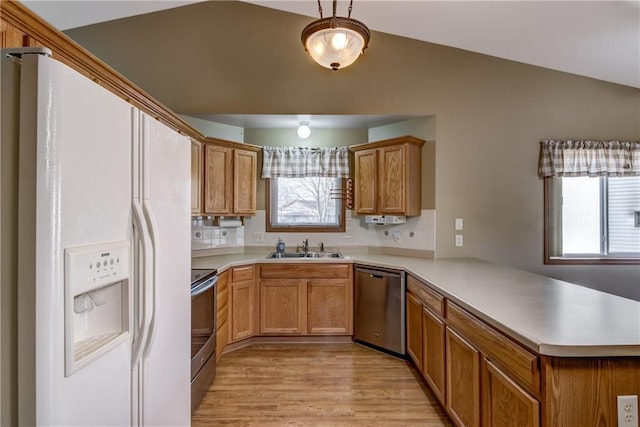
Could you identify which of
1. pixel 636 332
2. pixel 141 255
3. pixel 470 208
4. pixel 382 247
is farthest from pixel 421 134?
pixel 141 255

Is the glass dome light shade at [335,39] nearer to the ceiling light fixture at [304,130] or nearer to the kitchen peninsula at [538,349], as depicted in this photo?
the ceiling light fixture at [304,130]

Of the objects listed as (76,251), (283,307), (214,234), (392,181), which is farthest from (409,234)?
(76,251)

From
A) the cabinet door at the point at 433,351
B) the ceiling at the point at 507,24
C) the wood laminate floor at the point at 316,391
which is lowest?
Answer: the wood laminate floor at the point at 316,391

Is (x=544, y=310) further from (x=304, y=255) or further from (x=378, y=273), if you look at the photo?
(x=304, y=255)

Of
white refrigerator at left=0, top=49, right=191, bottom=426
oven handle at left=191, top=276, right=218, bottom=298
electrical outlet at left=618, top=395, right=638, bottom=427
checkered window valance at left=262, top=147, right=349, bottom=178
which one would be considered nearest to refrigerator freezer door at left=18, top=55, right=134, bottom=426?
white refrigerator at left=0, top=49, right=191, bottom=426

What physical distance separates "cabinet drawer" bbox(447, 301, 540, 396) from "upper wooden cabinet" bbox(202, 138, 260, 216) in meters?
2.39

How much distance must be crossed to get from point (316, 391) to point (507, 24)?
133 inches

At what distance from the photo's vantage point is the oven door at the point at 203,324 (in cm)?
212

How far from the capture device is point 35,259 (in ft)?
2.39

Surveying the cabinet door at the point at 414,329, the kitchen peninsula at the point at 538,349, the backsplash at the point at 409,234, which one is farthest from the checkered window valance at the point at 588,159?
the cabinet door at the point at 414,329

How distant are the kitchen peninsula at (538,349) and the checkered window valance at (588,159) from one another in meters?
1.64

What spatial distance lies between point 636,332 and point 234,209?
3.11 m

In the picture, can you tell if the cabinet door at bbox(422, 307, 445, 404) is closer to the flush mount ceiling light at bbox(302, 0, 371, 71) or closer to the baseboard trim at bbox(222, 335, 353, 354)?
the baseboard trim at bbox(222, 335, 353, 354)

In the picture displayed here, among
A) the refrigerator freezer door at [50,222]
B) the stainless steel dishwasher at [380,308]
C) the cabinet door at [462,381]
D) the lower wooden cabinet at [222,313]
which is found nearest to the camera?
the refrigerator freezer door at [50,222]
